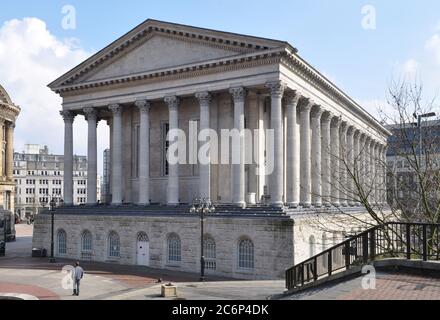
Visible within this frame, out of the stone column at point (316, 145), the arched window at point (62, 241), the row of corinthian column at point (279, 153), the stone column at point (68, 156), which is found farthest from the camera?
the stone column at point (68, 156)

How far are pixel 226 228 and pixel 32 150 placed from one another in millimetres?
127838

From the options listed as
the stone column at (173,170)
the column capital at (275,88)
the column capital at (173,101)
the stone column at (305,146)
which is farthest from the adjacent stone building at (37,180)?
the column capital at (275,88)

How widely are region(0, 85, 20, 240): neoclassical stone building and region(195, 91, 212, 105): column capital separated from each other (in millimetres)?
37775

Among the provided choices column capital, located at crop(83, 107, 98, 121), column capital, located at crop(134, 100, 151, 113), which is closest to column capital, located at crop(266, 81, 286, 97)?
column capital, located at crop(134, 100, 151, 113)

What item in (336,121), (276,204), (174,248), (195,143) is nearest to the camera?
(276,204)

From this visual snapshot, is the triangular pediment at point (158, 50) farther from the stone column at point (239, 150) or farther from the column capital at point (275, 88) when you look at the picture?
the stone column at point (239, 150)

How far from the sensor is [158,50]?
4094 cm

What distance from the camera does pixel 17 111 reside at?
223 ft

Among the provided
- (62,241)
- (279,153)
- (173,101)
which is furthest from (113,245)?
(279,153)

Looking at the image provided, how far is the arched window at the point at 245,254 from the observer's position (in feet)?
107

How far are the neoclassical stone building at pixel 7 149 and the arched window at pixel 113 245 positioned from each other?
96.2ft

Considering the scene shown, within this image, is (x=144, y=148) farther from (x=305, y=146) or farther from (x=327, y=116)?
(x=327, y=116)

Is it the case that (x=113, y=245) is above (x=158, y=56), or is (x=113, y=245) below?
below

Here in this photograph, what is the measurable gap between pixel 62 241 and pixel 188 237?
15.1 meters
